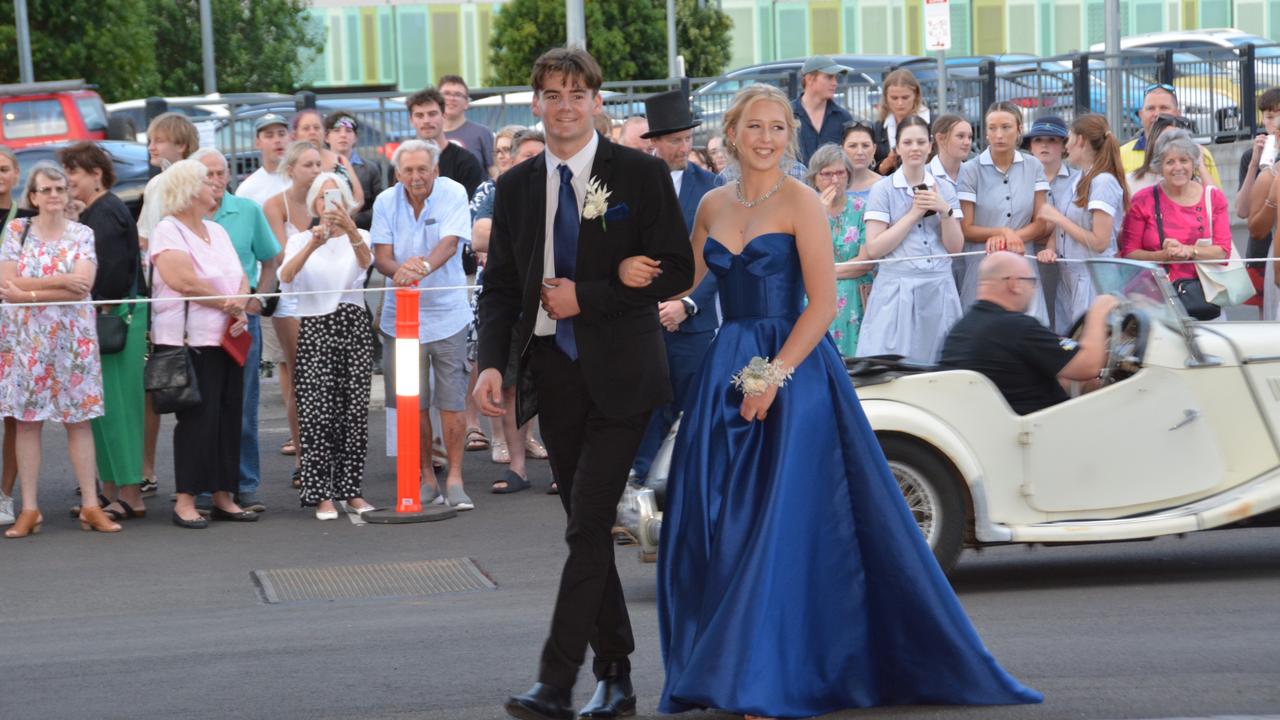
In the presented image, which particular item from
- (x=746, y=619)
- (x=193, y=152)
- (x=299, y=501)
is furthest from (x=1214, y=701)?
(x=193, y=152)

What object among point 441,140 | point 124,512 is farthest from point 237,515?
point 441,140

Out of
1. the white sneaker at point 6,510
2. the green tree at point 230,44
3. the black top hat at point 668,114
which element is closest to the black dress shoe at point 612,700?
the black top hat at point 668,114

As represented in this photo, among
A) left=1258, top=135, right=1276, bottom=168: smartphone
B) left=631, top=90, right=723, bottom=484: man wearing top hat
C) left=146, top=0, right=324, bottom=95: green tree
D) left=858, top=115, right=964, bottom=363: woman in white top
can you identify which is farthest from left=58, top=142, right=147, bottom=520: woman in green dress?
left=146, top=0, right=324, bottom=95: green tree

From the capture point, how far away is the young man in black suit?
18.2 ft

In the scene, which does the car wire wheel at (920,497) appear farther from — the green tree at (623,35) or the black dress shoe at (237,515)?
the green tree at (623,35)

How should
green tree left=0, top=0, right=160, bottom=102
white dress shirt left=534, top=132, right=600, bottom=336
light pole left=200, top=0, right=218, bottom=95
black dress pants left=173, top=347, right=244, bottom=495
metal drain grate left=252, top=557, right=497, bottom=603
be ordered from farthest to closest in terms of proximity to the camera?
light pole left=200, top=0, right=218, bottom=95 < green tree left=0, top=0, right=160, bottom=102 < black dress pants left=173, top=347, right=244, bottom=495 < metal drain grate left=252, top=557, right=497, bottom=603 < white dress shirt left=534, top=132, right=600, bottom=336

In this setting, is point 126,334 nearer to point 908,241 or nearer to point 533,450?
point 533,450

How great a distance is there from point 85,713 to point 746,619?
2.36 meters

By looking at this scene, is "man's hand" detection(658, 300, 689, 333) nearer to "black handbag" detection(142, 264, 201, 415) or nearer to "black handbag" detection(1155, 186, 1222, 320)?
"black handbag" detection(1155, 186, 1222, 320)

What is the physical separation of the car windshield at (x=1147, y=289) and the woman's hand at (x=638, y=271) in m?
Answer: 2.96

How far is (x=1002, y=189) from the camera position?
11.1 m

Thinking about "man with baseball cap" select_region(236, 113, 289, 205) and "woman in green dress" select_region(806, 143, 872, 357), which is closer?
"woman in green dress" select_region(806, 143, 872, 357)

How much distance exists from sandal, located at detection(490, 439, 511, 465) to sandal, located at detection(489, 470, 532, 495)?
85cm

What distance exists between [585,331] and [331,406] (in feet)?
16.6
